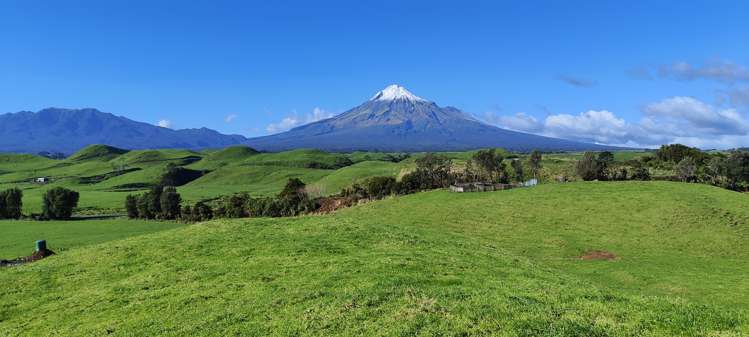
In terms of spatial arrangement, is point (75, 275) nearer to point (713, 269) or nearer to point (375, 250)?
point (375, 250)

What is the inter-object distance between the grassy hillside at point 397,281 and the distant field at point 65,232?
44446 millimetres

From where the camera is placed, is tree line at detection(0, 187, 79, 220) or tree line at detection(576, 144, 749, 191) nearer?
tree line at detection(576, 144, 749, 191)

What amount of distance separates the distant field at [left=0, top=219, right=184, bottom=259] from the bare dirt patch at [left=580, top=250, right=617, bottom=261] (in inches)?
2482

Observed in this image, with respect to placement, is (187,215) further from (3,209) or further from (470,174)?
(470,174)

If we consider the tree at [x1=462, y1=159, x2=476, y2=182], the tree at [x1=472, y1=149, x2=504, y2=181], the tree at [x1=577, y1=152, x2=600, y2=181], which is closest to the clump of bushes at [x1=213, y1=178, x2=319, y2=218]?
the tree at [x1=462, y1=159, x2=476, y2=182]

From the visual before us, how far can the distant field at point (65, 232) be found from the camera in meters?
69.4

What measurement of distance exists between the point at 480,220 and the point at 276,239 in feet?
96.5

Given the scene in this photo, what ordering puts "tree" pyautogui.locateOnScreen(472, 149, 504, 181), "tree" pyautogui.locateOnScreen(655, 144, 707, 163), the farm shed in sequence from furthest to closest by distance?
"tree" pyautogui.locateOnScreen(655, 144, 707, 163), "tree" pyautogui.locateOnScreen(472, 149, 504, 181), the farm shed

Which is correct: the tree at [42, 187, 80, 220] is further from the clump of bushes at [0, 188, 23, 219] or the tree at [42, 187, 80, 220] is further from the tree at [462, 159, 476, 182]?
the tree at [462, 159, 476, 182]

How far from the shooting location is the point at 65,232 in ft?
281

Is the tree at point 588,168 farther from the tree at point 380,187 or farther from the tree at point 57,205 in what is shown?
the tree at point 57,205

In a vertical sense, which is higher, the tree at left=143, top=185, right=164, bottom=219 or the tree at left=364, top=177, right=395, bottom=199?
the tree at left=364, top=177, right=395, bottom=199

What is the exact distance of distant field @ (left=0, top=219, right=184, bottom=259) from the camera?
6944cm

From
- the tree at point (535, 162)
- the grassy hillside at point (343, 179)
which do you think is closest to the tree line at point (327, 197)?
the tree at point (535, 162)
